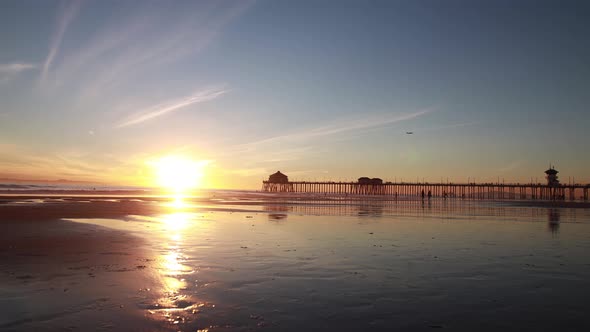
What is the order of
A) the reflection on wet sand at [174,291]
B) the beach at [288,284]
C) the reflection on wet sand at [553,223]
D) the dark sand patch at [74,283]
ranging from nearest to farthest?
the dark sand patch at [74,283], the beach at [288,284], the reflection on wet sand at [174,291], the reflection on wet sand at [553,223]

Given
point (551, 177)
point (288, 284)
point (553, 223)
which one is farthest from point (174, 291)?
point (551, 177)

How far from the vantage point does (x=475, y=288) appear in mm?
7367

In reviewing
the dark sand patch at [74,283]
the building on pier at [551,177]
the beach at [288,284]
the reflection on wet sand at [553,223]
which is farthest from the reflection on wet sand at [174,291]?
the building on pier at [551,177]

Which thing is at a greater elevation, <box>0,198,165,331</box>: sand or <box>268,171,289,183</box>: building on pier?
<box>268,171,289,183</box>: building on pier

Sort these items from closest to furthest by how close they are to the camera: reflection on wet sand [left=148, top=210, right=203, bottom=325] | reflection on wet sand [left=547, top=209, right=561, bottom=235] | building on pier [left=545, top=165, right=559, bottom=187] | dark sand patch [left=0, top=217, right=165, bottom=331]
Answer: dark sand patch [left=0, top=217, right=165, bottom=331], reflection on wet sand [left=148, top=210, right=203, bottom=325], reflection on wet sand [left=547, top=209, right=561, bottom=235], building on pier [left=545, top=165, right=559, bottom=187]

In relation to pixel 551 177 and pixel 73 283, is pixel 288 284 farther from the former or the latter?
pixel 551 177

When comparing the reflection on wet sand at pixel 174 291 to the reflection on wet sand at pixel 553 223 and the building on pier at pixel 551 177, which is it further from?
the building on pier at pixel 551 177

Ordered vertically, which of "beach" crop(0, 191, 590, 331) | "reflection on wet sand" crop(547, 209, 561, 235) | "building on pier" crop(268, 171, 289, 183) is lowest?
"reflection on wet sand" crop(547, 209, 561, 235)

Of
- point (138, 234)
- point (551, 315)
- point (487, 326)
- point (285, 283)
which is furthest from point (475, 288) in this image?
point (138, 234)

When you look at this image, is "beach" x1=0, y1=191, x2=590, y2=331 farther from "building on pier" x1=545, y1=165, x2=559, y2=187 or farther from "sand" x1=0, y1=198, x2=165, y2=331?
"building on pier" x1=545, y1=165, x2=559, y2=187

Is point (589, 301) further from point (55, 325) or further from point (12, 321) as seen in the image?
point (12, 321)

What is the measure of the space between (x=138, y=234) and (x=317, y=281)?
9.93 m

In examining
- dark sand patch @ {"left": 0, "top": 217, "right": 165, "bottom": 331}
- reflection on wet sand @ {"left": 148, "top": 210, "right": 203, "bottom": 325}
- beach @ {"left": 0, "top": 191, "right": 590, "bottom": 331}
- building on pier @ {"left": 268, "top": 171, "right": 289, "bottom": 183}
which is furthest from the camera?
building on pier @ {"left": 268, "top": 171, "right": 289, "bottom": 183}

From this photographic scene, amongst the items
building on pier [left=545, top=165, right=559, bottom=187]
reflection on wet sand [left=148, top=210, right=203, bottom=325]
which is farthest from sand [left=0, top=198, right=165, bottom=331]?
building on pier [left=545, top=165, right=559, bottom=187]
